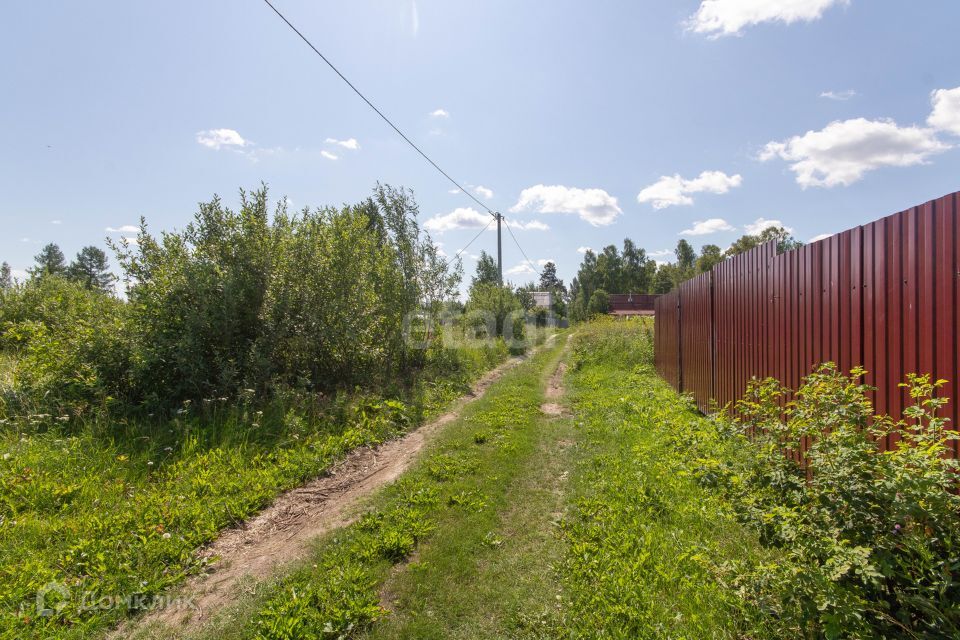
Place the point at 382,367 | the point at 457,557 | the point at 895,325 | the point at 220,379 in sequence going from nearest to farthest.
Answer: the point at 895,325, the point at 457,557, the point at 220,379, the point at 382,367

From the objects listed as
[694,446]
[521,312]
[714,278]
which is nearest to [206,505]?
[694,446]

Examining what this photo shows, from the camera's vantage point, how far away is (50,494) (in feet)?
12.2

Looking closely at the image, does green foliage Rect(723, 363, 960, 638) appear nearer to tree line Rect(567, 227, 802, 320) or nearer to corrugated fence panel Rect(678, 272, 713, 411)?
corrugated fence panel Rect(678, 272, 713, 411)

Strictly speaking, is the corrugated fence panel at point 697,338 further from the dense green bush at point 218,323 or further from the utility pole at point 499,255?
the utility pole at point 499,255

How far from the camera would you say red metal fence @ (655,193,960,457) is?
2324 mm

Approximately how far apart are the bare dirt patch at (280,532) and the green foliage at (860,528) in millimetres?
3343

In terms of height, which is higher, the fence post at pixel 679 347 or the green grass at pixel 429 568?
the fence post at pixel 679 347

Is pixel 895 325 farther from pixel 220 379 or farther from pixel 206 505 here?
pixel 220 379

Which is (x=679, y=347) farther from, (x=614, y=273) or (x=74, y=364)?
(x=614, y=273)

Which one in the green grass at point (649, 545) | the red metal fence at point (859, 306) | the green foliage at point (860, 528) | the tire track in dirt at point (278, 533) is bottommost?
the tire track in dirt at point (278, 533)

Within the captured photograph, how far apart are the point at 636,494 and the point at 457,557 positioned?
186 centimetres

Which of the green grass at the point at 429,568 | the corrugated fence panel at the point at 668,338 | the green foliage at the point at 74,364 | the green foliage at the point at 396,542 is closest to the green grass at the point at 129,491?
the green foliage at the point at 74,364

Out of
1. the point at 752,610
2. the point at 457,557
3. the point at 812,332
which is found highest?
the point at 812,332

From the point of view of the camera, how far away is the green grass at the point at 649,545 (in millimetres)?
2332
